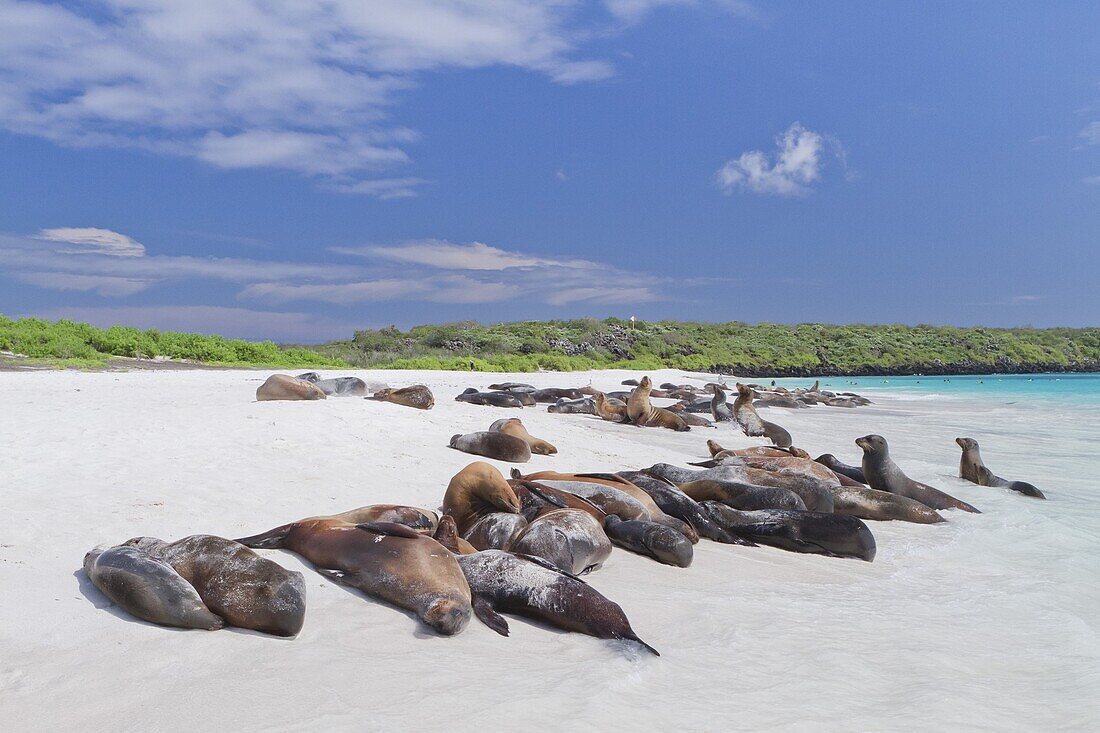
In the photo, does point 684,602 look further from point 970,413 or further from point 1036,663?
point 970,413

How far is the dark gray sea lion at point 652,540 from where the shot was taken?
5129mm

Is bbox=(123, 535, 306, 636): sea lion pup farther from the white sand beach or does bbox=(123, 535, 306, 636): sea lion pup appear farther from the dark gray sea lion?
the dark gray sea lion

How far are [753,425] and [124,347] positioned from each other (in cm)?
2234

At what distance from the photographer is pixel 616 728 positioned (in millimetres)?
2672

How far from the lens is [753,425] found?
13.6 m

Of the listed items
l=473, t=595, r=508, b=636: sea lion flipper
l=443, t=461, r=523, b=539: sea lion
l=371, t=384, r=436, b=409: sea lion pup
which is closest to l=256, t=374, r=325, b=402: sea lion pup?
l=371, t=384, r=436, b=409: sea lion pup

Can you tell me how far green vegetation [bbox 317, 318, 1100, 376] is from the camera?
41562 mm

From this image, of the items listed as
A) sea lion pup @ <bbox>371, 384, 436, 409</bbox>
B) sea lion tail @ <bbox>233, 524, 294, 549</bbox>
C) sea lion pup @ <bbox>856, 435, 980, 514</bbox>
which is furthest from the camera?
sea lion pup @ <bbox>371, 384, 436, 409</bbox>

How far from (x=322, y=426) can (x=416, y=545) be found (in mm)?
5440

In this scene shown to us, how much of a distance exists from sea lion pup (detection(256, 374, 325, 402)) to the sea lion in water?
7842mm

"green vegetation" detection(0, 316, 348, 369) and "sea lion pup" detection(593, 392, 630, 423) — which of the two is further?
"green vegetation" detection(0, 316, 348, 369)

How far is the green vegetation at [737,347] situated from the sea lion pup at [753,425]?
19.0 metres

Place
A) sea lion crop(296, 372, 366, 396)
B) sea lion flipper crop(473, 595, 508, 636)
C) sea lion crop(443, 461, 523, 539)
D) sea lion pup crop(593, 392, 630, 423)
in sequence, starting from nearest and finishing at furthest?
sea lion flipper crop(473, 595, 508, 636) < sea lion crop(443, 461, 523, 539) < sea lion crop(296, 372, 366, 396) < sea lion pup crop(593, 392, 630, 423)

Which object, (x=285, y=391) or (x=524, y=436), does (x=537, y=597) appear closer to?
(x=524, y=436)
